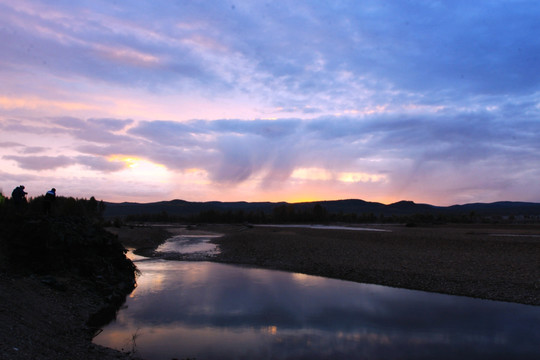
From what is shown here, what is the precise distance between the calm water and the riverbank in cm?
190

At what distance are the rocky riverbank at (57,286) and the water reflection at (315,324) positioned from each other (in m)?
1.16

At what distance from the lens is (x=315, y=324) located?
1381cm

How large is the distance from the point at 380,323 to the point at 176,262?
21.8 m

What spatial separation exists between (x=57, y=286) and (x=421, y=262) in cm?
2293

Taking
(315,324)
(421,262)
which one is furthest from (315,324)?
(421,262)

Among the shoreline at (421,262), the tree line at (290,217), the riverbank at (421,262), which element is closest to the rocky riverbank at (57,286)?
the shoreline at (421,262)

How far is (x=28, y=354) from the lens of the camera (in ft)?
26.0

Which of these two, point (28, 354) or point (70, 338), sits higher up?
point (28, 354)

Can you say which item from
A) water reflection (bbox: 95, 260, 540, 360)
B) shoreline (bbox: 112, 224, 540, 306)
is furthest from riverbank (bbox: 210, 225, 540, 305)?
water reflection (bbox: 95, 260, 540, 360)

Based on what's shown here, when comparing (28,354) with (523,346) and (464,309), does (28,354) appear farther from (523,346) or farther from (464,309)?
(464,309)

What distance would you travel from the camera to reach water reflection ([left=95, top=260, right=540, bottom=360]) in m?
11.3

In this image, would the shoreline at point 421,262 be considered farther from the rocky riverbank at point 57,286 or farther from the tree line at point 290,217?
the tree line at point 290,217

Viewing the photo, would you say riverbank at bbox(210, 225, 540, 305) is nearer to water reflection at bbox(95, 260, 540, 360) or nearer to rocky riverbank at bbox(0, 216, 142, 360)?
water reflection at bbox(95, 260, 540, 360)

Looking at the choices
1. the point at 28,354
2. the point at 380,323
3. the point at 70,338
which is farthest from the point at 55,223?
the point at 380,323
